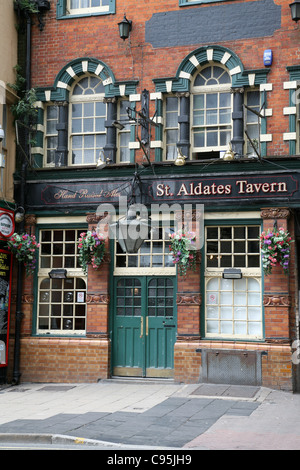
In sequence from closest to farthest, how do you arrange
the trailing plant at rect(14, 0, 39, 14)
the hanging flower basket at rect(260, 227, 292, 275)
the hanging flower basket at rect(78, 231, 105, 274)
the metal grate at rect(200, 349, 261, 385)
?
the hanging flower basket at rect(260, 227, 292, 275) < the metal grate at rect(200, 349, 261, 385) < the hanging flower basket at rect(78, 231, 105, 274) < the trailing plant at rect(14, 0, 39, 14)

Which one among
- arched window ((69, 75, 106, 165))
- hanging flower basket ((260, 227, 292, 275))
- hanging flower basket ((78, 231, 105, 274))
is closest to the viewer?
hanging flower basket ((260, 227, 292, 275))

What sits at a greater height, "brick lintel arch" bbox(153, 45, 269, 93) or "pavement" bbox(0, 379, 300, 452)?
"brick lintel arch" bbox(153, 45, 269, 93)

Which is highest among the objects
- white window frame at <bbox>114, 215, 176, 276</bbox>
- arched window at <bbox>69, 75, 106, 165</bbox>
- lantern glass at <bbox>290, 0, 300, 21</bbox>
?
lantern glass at <bbox>290, 0, 300, 21</bbox>

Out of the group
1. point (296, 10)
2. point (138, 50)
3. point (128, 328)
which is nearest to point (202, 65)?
point (138, 50)

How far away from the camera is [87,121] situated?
15625mm

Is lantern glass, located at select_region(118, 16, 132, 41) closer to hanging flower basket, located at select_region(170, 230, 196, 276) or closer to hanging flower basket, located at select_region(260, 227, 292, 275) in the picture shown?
hanging flower basket, located at select_region(170, 230, 196, 276)

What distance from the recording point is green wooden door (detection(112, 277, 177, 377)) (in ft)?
47.7

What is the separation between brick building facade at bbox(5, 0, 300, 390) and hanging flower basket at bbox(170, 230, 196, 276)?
37cm

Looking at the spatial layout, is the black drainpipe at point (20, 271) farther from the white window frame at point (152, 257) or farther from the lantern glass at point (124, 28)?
the lantern glass at point (124, 28)

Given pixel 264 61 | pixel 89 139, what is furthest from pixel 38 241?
pixel 264 61

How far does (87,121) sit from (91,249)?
336cm

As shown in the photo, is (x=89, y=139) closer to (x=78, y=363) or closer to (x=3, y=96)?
(x=3, y=96)

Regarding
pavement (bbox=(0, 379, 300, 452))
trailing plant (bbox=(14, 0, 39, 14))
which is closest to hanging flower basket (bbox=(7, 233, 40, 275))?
pavement (bbox=(0, 379, 300, 452))

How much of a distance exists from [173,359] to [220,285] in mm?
2018
